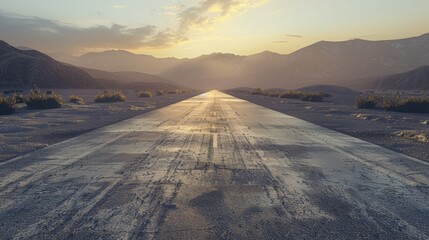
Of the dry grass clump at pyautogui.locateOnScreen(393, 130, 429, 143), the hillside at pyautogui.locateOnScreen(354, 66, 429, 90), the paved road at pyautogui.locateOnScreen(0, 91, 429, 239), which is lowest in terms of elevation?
the dry grass clump at pyautogui.locateOnScreen(393, 130, 429, 143)

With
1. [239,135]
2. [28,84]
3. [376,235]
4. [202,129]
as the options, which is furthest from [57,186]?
[28,84]

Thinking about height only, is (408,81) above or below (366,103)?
above

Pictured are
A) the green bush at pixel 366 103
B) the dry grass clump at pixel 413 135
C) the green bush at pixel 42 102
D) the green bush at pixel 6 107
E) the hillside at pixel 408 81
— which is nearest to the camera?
the dry grass clump at pixel 413 135

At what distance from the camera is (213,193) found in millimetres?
5859

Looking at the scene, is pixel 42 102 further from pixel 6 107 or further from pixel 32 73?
pixel 32 73

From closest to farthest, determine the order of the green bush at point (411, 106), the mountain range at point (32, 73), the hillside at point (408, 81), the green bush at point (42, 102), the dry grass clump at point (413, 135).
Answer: the dry grass clump at point (413, 135) < the green bush at point (411, 106) < the green bush at point (42, 102) < the mountain range at point (32, 73) < the hillside at point (408, 81)

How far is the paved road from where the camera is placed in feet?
14.4

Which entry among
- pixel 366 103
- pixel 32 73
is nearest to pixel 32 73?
pixel 32 73

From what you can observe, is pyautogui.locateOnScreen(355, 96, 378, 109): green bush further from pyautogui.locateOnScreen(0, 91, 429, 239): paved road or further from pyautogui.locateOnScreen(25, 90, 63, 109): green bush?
pyautogui.locateOnScreen(25, 90, 63, 109): green bush

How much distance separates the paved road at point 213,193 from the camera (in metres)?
4.38

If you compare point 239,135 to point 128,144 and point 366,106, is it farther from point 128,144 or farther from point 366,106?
point 366,106

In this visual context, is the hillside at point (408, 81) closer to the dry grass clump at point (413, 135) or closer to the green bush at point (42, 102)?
the green bush at point (42, 102)

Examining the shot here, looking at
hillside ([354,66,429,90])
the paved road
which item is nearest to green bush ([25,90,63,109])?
the paved road

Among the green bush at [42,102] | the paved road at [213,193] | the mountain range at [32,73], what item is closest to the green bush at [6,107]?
the green bush at [42,102]
